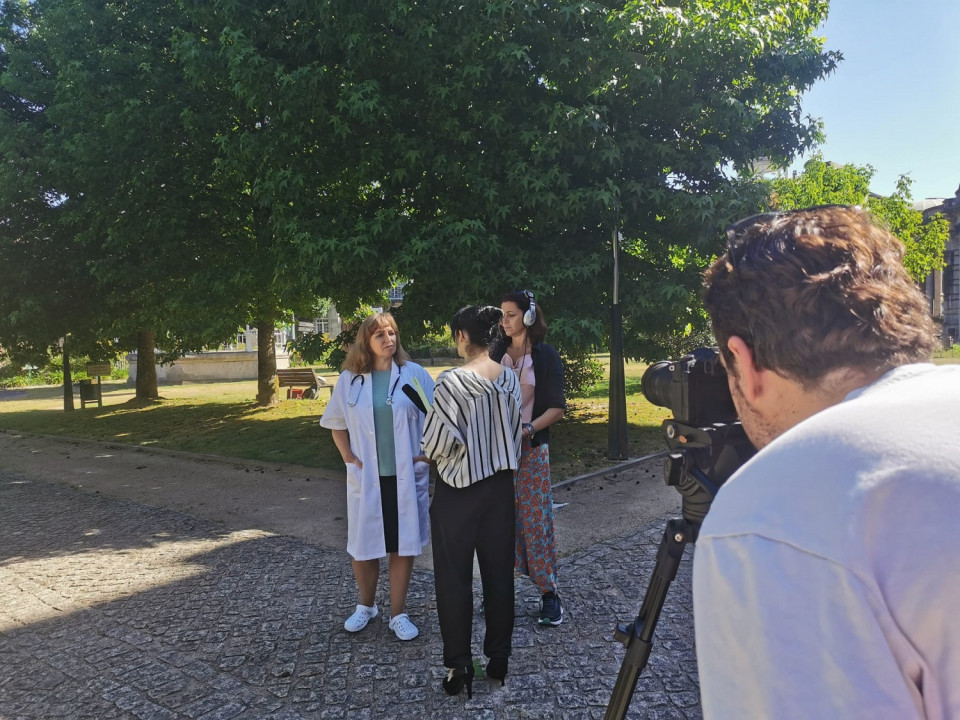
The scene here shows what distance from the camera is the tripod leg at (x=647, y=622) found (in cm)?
186

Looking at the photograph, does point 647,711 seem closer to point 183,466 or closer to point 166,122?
point 183,466

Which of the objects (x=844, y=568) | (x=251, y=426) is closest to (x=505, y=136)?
(x=844, y=568)

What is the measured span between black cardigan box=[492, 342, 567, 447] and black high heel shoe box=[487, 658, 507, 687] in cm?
130

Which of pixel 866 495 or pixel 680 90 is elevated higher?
pixel 680 90

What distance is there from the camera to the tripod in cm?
177

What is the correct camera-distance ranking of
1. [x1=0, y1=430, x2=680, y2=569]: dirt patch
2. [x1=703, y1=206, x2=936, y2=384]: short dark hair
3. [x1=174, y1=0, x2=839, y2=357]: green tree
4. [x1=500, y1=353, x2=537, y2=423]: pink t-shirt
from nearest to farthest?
[x1=703, y1=206, x2=936, y2=384]: short dark hair < [x1=500, y1=353, x2=537, y2=423]: pink t-shirt < [x1=0, y1=430, x2=680, y2=569]: dirt patch < [x1=174, y1=0, x2=839, y2=357]: green tree

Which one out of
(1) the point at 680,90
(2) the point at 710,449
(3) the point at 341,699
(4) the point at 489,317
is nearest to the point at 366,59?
(1) the point at 680,90

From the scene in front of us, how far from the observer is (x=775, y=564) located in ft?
2.45

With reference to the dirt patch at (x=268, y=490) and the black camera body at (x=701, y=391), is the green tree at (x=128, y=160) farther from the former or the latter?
the black camera body at (x=701, y=391)

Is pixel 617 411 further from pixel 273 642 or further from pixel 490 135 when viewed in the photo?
pixel 273 642

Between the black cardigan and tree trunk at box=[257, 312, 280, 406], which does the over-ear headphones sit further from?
tree trunk at box=[257, 312, 280, 406]

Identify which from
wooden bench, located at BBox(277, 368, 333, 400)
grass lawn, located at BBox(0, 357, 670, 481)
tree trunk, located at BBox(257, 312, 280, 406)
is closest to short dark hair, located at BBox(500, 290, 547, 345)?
grass lawn, located at BBox(0, 357, 670, 481)

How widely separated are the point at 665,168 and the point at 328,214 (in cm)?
442

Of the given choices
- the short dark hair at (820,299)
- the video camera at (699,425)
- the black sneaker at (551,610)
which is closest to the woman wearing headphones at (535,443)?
the black sneaker at (551,610)
